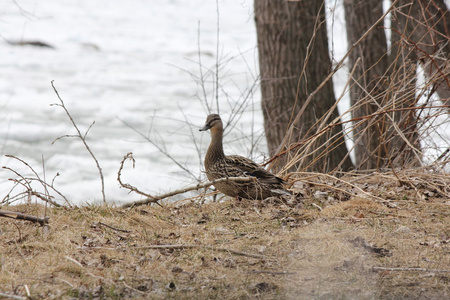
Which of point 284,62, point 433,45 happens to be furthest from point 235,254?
point 284,62

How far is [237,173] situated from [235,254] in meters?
1.88

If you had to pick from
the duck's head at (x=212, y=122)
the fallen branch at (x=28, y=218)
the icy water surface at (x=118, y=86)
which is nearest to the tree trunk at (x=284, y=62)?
the icy water surface at (x=118, y=86)

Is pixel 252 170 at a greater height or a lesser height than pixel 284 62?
lesser

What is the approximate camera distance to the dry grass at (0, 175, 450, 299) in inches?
142

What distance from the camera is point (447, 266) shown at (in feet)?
12.8

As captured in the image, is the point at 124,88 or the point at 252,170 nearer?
the point at 252,170

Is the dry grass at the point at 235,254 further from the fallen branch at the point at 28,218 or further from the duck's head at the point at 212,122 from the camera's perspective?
the duck's head at the point at 212,122

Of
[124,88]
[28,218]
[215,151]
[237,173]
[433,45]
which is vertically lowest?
[28,218]

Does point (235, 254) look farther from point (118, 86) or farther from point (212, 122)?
point (118, 86)

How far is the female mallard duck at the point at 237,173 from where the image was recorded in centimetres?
578

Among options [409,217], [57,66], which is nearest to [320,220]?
[409,217]

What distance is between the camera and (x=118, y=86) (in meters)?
17.6

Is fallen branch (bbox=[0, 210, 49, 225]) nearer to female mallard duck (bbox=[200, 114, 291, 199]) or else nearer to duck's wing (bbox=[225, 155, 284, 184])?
female mallard duck (bbox=[200, 114, 291, 199])

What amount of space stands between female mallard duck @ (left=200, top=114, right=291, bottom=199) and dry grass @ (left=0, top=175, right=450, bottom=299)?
26 centimetres
